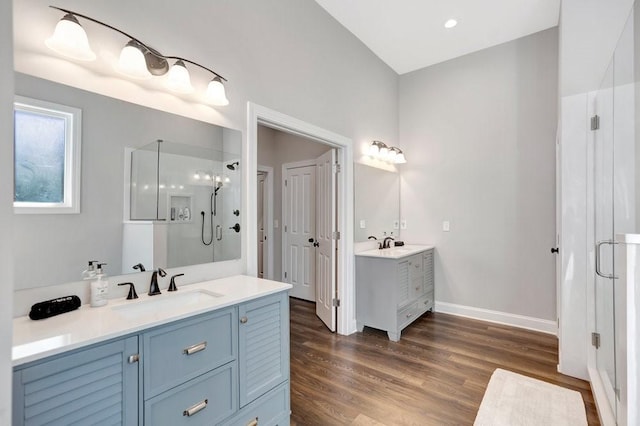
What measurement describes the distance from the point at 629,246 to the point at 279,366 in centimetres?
177

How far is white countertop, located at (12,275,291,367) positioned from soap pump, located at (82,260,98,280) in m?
0.14

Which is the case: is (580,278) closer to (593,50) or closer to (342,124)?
(593,50)

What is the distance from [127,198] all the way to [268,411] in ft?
4.55

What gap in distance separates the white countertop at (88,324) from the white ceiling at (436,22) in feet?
9.56

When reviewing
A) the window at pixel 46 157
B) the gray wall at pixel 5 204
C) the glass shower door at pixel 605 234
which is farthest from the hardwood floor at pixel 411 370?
the window at pixel 46 157

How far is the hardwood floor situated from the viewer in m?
2.01

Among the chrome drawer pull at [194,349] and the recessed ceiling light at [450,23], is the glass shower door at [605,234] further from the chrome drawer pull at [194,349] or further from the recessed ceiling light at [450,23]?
the chrome drawer pull at [194,349]

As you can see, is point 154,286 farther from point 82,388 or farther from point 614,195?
point 614,195

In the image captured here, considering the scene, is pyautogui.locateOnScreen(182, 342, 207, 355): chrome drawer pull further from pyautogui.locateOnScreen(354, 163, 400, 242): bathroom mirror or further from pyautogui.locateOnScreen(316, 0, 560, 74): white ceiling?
pyautogui.locateOnScreen(316, 0, 560, 74): white ceiling

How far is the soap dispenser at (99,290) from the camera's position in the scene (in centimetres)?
144

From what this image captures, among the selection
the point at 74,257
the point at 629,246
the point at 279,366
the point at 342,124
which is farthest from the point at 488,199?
the point at 74,257

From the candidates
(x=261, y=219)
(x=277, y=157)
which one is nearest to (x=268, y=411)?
(x=261, y=219)

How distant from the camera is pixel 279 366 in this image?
1771 millimetres

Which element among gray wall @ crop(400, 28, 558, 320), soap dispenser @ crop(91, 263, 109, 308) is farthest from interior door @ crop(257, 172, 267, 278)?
soap dispenser @ crop(91, 263, 109, 308)
